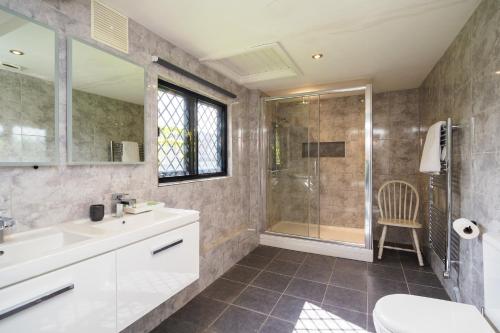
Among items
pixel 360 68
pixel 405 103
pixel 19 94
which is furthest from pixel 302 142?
pixel 19 94

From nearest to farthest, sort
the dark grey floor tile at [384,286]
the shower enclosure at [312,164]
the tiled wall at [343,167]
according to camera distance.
Answer: the dark grey floor tile at [384,286] → the shower enclosure at [312,164] → the tiled wall at [343,167]

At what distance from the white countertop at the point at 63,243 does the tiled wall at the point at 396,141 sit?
10.5 feet

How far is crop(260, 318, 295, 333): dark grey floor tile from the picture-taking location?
1769 mm

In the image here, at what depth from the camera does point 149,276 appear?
1.35 m

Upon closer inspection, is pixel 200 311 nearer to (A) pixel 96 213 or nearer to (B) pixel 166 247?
(B) pixel 166 247

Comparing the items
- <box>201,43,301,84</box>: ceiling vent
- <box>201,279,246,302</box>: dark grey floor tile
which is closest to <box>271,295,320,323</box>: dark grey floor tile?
<box>201,279,246,302</box>: dark grey floor tile

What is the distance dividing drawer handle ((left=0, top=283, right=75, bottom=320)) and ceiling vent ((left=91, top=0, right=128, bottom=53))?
1406 millimetres

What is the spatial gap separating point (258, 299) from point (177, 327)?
0.70 meters

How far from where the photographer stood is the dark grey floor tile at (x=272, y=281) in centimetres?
236

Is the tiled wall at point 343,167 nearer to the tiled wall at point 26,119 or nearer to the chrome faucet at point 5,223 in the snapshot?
the tiled wall at point 26,119

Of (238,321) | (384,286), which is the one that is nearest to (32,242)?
(238,321)

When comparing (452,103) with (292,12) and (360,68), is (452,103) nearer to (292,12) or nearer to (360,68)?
(360,68)

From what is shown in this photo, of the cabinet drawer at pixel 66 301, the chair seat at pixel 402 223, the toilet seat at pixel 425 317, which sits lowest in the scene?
the toilet seat at pixel 425 317

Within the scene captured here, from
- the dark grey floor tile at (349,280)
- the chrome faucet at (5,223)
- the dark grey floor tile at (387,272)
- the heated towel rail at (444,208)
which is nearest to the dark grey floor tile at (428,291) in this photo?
the dark grey floor tile at (387,272)
